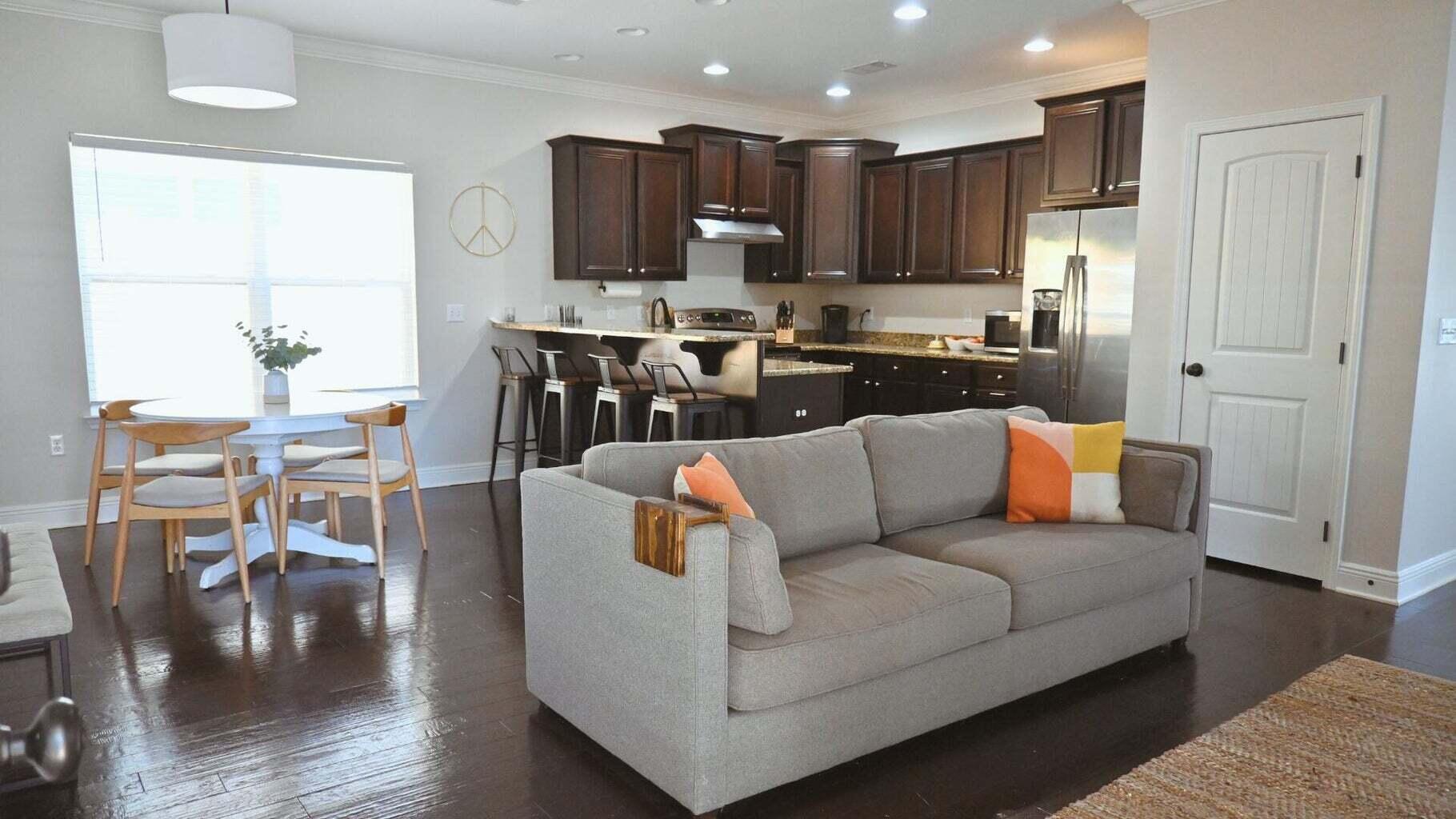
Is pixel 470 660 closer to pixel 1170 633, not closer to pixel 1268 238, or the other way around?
pixel 1170 633

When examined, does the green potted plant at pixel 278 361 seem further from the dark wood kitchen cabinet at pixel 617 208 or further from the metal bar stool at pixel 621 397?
the dark wood kitchen cabinet at pixel 617 208

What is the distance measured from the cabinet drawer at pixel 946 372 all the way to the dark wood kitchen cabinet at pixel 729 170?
1706 mm

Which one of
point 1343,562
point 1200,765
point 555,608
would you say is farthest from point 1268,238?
point 555,608

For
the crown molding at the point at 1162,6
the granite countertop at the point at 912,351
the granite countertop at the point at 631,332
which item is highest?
the crown molding at the point at 1162,6

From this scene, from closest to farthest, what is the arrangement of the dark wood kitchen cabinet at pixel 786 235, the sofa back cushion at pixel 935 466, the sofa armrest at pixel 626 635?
the sofa armrest at pixel 626 635, the sofa back cushion at pixel 935 466, the dark wood kitchen cabinet at pixel 786 235

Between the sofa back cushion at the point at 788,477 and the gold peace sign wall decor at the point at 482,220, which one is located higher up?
the gold peace sign wall decor at the point at 482,220

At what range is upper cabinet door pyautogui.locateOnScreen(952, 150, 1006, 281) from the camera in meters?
6.52

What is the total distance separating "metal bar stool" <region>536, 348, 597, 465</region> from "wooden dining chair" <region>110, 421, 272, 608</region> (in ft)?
6.75

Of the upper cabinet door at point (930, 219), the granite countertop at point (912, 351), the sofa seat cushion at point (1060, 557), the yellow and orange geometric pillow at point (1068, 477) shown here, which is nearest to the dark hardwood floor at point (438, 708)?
the sofa seat cushion at point (1060, 557)

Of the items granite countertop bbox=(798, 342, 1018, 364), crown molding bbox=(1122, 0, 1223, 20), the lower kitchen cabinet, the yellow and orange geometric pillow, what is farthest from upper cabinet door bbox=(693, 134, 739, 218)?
the yellow and orange geometric pillow

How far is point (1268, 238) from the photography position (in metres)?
4.36

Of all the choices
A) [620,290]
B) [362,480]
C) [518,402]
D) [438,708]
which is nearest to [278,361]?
[362,480]

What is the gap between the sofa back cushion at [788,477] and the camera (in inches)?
108

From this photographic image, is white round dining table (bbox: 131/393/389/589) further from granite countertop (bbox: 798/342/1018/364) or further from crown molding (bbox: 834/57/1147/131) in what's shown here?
crown molding (bbox: 834/57/1147/131)
